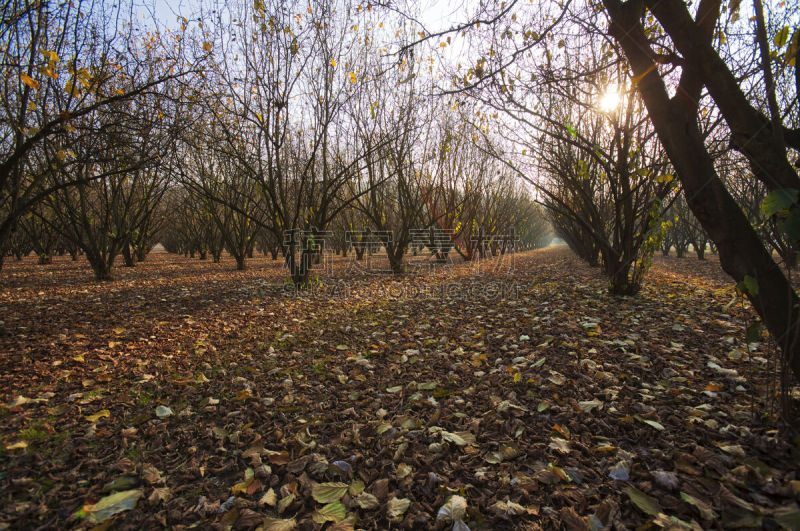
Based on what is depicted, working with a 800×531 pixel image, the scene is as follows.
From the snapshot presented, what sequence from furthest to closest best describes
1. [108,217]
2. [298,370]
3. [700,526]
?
[108,217]
[298,370]
[700,526]

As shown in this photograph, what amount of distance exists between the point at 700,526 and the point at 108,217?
457 inches

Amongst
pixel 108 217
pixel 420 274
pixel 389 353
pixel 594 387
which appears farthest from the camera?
pixel 420 274

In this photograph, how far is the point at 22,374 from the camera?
8.87 ft

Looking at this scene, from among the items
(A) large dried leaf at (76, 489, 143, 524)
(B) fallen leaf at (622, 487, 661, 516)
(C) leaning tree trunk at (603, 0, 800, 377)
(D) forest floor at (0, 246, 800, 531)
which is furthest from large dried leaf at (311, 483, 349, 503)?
(C) leaning tree trunk at (603, 0, 800, 377)

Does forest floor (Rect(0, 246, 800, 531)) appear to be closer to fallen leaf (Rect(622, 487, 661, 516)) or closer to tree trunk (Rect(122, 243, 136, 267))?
fallen leaf (Rect(622, 487, 661, 516))

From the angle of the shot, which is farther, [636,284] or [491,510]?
[636,284]

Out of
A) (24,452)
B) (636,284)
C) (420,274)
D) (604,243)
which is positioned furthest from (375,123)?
(24,452)

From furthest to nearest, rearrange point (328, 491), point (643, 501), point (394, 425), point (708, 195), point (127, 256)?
point (127, 256), point (394, 425), point (708, 195), point (328, 491), point (643, 501)

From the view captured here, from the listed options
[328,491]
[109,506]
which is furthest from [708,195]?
[109,506]

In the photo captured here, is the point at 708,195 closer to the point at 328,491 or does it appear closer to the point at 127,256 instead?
the point at 328,491

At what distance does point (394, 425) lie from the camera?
2215 mm

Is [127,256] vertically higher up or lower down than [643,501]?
higher up

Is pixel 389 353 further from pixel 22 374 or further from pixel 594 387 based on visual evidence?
pixel 22 374

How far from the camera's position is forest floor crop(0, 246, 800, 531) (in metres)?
1.52
